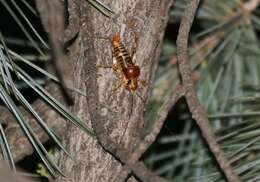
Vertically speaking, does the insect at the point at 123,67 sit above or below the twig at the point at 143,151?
above

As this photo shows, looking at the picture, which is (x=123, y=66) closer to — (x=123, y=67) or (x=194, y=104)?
(x=123, y=67)

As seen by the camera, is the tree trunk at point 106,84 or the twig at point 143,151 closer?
the twig at point 143,151

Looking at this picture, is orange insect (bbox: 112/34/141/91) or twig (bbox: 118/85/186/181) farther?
orange insect (bbox: 112/34/141/91)

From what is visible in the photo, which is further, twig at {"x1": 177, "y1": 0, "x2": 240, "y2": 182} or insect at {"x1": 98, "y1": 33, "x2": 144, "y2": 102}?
insect at {"x1": 98, "y1": 33, "x2": 144, "y2": 102}

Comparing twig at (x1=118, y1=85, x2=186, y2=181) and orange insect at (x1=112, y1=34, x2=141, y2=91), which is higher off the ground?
orange insect at (x1=112, y1=34, x2=141, y2=91)

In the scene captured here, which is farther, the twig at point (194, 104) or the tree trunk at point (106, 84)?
the tree trunk at point (106, 84)
